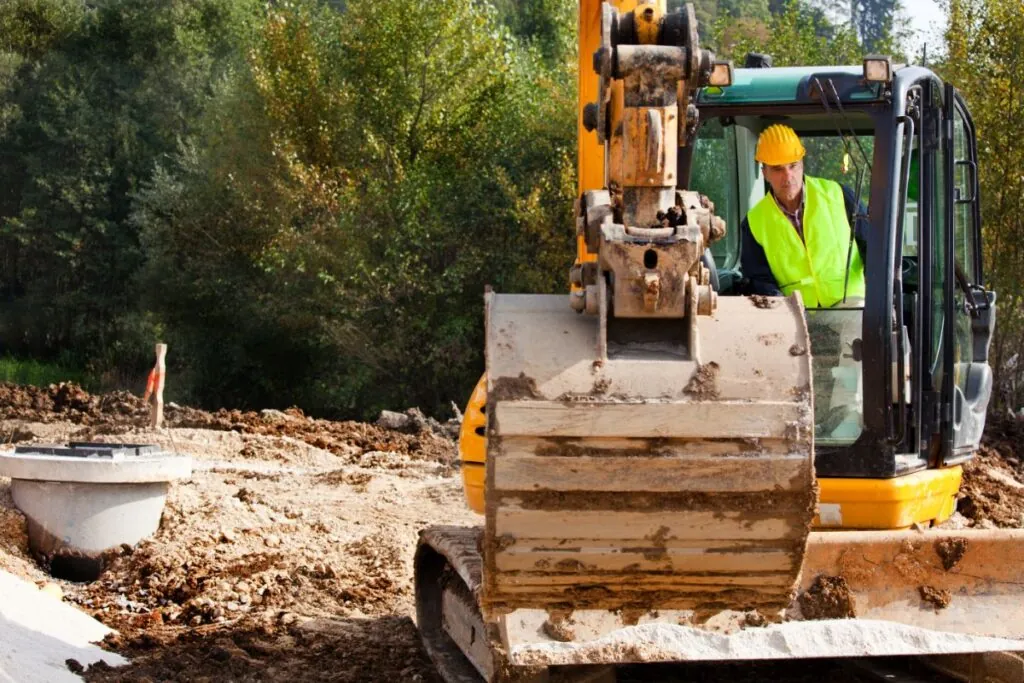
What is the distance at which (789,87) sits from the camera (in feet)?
18.0

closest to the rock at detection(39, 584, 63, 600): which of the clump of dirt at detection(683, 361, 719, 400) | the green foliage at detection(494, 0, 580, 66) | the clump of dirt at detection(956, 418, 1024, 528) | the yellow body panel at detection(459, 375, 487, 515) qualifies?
the yellow body panel at detection(459, 375, 487, 515)

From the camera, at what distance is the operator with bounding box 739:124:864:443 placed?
518 cm

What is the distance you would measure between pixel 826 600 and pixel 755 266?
1317 mm

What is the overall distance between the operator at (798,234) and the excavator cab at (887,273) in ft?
0.26

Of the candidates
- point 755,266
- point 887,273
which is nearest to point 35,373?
point 755,266

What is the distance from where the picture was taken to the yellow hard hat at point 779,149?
541 centimetres

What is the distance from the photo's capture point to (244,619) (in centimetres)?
721

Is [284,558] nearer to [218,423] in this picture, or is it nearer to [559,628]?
[559,628]

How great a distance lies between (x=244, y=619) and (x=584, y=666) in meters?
2.97

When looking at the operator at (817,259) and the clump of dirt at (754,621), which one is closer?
the clump of dirt at (754,621)

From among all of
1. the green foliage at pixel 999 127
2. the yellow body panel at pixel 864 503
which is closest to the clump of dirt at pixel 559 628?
the yellow body panel at pixel 864 503

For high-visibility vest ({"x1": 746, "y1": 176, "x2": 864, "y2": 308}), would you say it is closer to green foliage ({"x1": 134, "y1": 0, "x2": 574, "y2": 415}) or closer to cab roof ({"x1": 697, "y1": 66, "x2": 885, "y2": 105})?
cab roof ({"x1": 697, "y1": 66, "x2": 885, "y2": 105})

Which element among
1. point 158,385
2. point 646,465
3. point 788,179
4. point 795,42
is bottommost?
point 158,385

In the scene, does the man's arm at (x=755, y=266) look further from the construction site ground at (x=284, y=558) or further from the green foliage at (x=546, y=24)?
the green foliage at (x=546, y=24)
